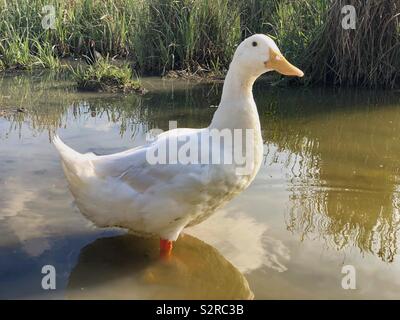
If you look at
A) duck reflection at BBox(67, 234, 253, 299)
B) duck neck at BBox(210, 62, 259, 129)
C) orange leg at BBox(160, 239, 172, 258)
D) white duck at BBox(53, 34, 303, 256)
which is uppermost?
duck neck at BBox(210, 62, 259, 129)

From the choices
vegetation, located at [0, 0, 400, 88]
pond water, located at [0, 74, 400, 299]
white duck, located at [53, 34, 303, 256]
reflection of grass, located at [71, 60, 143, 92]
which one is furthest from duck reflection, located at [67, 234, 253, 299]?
vegetation, located at [0, 0, 400, 88]

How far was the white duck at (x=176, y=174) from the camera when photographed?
363 centimetres

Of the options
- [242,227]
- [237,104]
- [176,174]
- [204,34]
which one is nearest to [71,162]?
[176,174]

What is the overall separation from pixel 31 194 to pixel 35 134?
1831mm

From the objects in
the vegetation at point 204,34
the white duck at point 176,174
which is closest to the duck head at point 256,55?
the white duck at point 176,174

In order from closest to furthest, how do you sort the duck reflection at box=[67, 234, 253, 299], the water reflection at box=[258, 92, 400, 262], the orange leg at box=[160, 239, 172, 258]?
the duck reflection at box=[67, 234, 253, 299] → the orange leg at box=[160, 239, 172, 258] → the water reflection at box=[258, 92, 400, 262]

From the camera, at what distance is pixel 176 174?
364 cm

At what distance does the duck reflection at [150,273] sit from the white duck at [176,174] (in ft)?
0.73

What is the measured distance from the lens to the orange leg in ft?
13.0

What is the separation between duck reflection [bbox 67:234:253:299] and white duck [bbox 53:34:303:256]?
0.73 feet

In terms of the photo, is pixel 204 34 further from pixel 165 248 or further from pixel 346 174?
pixel 165 248

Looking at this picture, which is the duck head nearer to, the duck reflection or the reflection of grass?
the duck reflection
